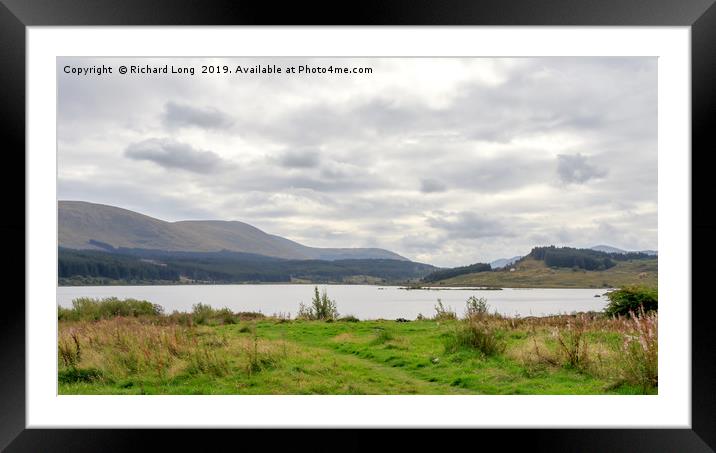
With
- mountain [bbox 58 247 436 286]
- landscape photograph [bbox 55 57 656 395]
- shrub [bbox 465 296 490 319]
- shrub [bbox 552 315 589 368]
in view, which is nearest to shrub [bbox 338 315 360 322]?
landscape photograph [bbox 55 57 656 395]

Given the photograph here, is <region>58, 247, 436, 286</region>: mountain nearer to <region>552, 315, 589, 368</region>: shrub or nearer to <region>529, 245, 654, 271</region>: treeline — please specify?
<region>529, 245, 654, 271</region>: treeline

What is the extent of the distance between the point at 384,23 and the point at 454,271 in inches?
224

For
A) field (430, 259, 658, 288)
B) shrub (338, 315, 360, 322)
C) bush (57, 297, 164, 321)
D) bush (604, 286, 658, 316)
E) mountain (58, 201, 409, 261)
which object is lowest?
shrub (338, 315, 360, 322)

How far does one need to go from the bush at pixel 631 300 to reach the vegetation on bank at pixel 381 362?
134 cm

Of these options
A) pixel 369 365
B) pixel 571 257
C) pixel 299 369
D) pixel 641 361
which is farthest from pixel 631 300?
pixel 299 369

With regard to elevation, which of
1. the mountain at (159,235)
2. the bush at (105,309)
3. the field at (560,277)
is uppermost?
the mountain at (159,235)

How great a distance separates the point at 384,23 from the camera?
240 cm

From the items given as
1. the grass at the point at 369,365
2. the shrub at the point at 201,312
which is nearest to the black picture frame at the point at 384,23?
the grass at the point at 369,365

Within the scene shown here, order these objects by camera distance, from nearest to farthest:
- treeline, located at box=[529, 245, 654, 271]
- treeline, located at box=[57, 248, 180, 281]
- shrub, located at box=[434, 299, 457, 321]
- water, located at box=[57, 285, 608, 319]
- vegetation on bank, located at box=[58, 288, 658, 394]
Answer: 1. vegetation on bank, located at box=[58, 288, 658, 394]
2. shrub, located at box=[434, 299, 457, 321]
3. water, located at box=[57, 285, 608, 319]
4. treeline, located at box=[529, 245, 654, 271]
5. treeline, located at box=[57, 248, 180, 281]

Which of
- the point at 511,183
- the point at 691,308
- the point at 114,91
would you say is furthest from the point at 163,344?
the point at 511,183

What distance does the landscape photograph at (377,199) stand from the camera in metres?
5.74

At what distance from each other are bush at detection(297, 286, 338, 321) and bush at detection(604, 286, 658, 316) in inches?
152

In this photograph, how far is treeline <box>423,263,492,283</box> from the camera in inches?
295

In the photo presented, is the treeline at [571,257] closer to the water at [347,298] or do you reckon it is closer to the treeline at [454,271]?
the water at [347,298]
